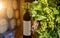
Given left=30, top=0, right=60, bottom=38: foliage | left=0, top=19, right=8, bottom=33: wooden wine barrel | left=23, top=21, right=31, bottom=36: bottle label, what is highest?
left=30, top=0, right=60, bottom=38: foliage

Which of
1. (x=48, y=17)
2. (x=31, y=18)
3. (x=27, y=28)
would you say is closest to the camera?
(x=48, y=17)

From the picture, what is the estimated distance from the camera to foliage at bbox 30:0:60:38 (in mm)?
774

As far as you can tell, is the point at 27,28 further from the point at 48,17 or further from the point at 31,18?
the point at 48,17

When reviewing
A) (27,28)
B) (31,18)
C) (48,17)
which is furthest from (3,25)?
(48,17)

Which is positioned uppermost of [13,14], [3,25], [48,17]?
[48,17]

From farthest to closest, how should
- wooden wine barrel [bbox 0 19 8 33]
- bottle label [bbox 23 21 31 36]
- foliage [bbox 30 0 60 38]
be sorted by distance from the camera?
wooden wine barrel [bbox 0 19 8 33]
bottle label [bbox 23 21 31 36]
foliage [bbox 30 0 60 38]

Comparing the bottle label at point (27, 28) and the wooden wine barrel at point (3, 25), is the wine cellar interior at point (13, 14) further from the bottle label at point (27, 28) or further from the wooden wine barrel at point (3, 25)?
the bottle label at point (27, 28)

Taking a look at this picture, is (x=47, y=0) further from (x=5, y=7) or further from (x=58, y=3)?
(x=5, y=7)

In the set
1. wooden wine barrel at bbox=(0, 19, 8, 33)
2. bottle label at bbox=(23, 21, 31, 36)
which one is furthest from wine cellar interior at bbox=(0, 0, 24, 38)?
bottle label at bbox=(23, 21, 31, 36)

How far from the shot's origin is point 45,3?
31.1 inches

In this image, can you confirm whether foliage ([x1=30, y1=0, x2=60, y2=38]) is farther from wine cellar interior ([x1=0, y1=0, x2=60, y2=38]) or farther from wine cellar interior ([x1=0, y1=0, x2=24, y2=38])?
wine cellar interior ([x1=0, y1=0, x2=24, y2=38])

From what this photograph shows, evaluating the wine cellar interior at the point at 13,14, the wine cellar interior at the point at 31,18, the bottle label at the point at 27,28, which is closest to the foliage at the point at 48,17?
the wine cellar interior at the point at 31,18

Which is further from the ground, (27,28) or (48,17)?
(48,17)

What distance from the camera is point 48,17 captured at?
2.56 ft
